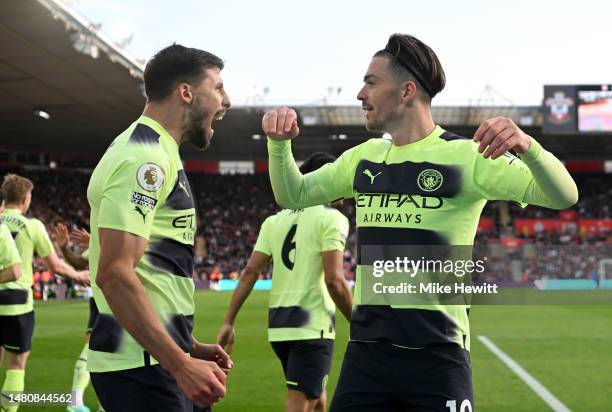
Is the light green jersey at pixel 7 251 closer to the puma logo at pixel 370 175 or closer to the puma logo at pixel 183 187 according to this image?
the puma logo at pixel 183 187

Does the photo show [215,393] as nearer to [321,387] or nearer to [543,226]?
[321,387]

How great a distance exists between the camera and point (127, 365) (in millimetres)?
2771

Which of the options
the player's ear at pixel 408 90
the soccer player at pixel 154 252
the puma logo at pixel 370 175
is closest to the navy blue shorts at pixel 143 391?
the soccer player at pixel 154 252

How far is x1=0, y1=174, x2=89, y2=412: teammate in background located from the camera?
7.23 metres

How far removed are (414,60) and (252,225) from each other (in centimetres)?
4900

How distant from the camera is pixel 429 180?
3143 mm

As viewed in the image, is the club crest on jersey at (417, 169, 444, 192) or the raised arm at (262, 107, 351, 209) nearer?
A: the club crest on jersey at (417, 169, 444, 192)

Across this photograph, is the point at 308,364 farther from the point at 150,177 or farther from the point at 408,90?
the point at 150,177

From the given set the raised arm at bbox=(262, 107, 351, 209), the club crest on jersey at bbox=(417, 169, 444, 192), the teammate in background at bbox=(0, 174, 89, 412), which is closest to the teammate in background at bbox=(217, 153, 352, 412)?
the raised arm at bbox=(262, 107, 351, 209)

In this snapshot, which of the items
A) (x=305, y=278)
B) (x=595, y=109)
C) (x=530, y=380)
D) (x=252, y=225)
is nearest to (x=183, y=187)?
(x=305, y=278)

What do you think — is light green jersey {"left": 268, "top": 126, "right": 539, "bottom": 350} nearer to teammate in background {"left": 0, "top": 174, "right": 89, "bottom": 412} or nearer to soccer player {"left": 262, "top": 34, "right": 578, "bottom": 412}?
soccer player {"left": 262, "top": 34, "right": 578, "bottom": 412}

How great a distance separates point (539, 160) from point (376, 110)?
82 cm

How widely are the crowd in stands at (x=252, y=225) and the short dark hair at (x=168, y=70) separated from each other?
36.9m

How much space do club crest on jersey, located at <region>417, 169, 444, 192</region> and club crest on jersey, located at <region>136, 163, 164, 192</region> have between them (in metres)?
1.09
